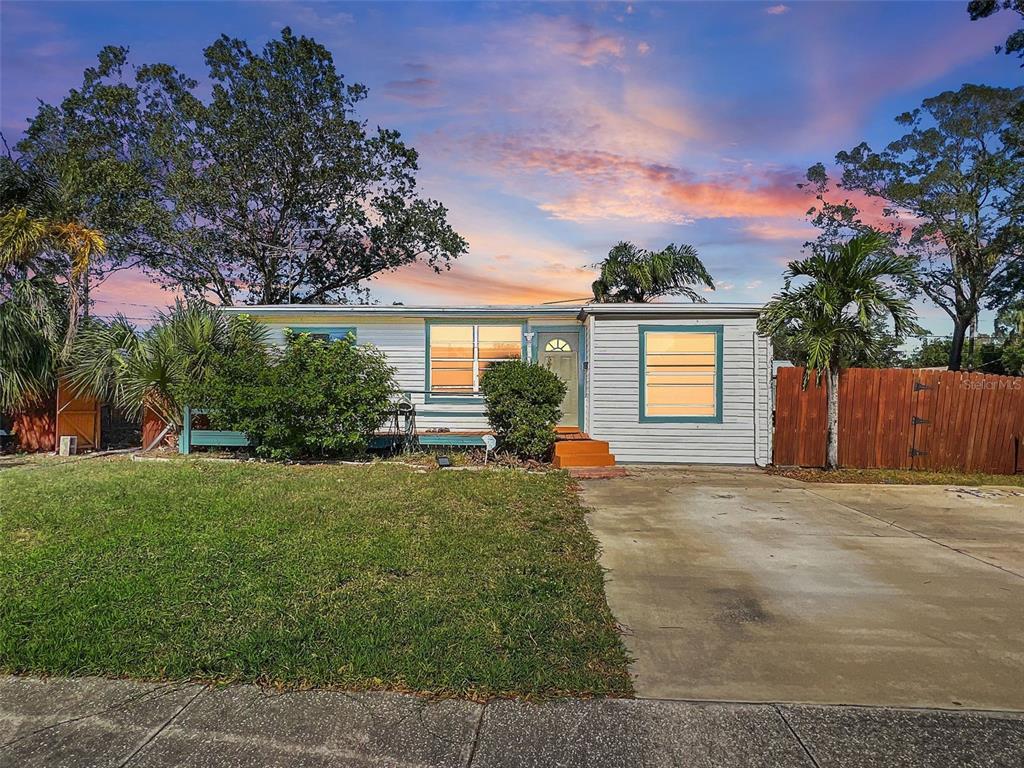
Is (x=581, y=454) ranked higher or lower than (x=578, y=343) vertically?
lower

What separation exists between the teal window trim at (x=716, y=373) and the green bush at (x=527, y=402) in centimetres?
170

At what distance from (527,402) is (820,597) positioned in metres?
5.96

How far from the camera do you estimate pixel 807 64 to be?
9.32 m

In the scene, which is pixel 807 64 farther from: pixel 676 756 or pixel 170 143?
pixel 170 143

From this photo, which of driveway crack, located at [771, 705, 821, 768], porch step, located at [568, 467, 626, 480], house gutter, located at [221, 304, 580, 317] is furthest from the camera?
house gutter, located at [221, 304, 580, 317]

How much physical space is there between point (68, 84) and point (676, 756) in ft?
81.7

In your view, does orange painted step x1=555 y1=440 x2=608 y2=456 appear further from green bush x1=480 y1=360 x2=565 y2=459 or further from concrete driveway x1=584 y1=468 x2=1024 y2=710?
concrete driveway x1=584 y1=468 x2=1024 y2=710

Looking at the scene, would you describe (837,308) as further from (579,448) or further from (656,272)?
(656,272)

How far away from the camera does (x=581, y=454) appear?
951cm

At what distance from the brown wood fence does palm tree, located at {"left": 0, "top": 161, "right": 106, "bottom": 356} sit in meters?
12.7

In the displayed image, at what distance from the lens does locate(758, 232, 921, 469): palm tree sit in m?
9.22

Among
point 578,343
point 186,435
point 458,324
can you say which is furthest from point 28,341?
point 578,343

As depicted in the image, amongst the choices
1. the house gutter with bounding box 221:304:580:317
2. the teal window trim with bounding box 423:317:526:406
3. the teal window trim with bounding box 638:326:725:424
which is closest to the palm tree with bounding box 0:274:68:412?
the house gutter with bounding box 221:304:580:317

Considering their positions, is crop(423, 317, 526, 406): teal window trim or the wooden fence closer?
the wooden fence
